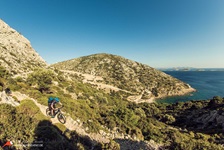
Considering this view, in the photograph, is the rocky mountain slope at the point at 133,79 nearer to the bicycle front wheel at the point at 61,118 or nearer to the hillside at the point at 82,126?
the hillside at the point at 82,126

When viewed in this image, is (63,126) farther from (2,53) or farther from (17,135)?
(2,53)

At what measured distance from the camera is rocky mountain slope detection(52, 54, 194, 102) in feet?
376

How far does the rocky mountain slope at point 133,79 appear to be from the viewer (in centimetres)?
11453

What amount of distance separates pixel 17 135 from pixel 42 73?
2985 centimetres

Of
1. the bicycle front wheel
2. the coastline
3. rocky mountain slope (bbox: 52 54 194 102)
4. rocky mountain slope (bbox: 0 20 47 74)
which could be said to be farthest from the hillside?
rocky mountain slope (bbox: 52 54 194 102)

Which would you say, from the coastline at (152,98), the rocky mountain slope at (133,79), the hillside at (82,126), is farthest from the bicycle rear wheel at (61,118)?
the rocky mountain slope at (133,79)

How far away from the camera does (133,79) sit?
135875 millimetres

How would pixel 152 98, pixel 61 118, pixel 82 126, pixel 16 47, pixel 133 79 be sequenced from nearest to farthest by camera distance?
pixel 61 118, pixel 82 126, pixel 16 47, pixel 152 98, pixel 133 79

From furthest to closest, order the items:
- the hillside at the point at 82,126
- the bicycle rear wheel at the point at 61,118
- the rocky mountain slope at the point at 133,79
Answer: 1. the rocky mountain slope at the point at 133,79
2. the bicycle rear wheel at the point at 61,118
3. the hillside at the point at 82,126

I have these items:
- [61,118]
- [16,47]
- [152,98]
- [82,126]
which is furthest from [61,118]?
[152,98]

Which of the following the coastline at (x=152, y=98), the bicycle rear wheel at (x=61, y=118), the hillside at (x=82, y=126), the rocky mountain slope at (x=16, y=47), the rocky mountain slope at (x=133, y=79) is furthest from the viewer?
the rocky mountain slope at (x=133, y=79)

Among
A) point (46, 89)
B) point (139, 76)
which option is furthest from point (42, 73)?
point (139, 76)

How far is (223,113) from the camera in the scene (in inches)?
1314

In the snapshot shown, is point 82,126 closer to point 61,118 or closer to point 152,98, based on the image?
point 61,118
